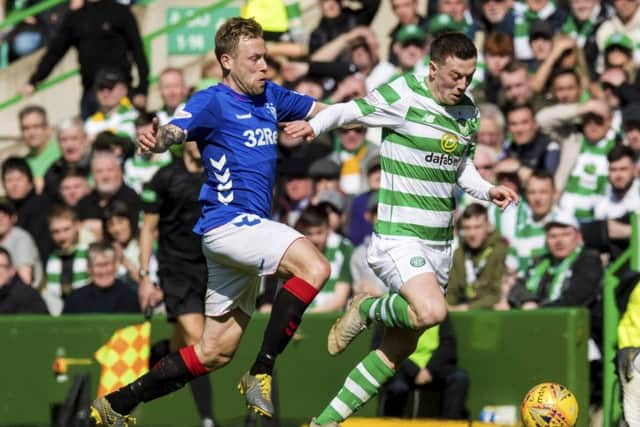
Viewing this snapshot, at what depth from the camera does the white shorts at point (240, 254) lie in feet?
33.9

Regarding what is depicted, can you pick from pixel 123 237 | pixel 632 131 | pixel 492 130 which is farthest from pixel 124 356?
pixel 632 131

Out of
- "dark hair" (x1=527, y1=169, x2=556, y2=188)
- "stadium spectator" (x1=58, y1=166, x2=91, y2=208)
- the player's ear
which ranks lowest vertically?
"stadium spectator" (x1=58, y1=166, x2=91, y2=208)

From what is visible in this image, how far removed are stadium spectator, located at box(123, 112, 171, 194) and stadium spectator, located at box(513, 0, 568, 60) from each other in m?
3.56

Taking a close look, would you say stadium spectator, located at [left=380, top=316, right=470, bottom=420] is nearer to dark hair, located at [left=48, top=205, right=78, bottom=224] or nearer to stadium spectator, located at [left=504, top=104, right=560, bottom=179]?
stadium spectator, located at [left=504, top=104, right=560, bottom=179]

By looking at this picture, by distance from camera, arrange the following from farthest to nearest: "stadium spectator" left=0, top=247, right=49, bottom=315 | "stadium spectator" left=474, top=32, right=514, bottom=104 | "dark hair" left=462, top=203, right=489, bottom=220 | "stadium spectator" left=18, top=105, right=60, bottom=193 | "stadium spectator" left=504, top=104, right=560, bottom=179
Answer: "stadium spectator" left=18, top=105, right=60, bottom=193 < "stadium spectator" left=474, top=32, right=514, bottom=104 < "stadium spectator" left=504, top=104, right=560, bottom=179 < "stadium spectator" left=0, top=247, right=49, bottom=315 < "dark hair" left=462, top=203, right=489, bottom=220

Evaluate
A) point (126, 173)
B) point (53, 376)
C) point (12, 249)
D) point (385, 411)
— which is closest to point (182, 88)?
point (126, 173)

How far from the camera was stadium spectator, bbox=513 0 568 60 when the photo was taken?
54.7 ft

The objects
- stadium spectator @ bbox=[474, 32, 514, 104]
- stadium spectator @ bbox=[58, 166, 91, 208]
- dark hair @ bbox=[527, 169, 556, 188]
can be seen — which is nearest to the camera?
dark hair @ bbox=[527, 169, 556, 188]

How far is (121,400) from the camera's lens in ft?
36.0

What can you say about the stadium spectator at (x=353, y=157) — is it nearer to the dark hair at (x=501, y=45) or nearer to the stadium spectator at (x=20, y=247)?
the dark hair at (x=501, y=45)

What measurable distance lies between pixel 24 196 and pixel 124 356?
268 cm

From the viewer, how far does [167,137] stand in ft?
32.6

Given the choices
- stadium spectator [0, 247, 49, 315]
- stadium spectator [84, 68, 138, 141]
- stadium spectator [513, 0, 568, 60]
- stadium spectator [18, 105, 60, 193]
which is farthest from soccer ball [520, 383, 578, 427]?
stadium spectator [18, 105, 60, 193]

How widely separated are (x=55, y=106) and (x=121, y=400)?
8965mm
